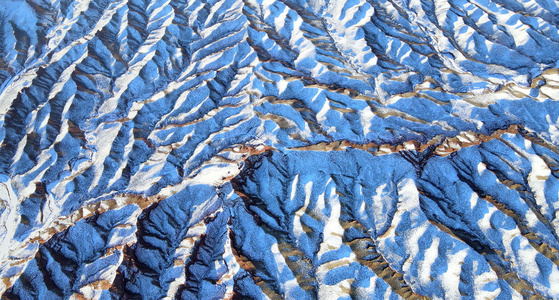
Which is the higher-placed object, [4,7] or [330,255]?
[4,7]

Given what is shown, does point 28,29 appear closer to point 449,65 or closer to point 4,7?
point 4,7

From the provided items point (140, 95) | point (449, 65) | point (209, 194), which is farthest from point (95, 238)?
point (449, 65)

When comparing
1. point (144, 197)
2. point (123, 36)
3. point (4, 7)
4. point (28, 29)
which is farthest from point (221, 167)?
point (4, 7)

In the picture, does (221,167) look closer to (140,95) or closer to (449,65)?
(140,95)

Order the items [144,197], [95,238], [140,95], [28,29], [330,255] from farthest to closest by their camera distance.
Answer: [28,29], [140,95], [144,197], [95,238], [330,255]

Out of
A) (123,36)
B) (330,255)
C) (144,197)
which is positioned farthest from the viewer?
(123,36)

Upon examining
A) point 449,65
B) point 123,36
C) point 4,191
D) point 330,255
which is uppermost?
point 123,36

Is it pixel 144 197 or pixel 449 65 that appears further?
pixel 449 65
